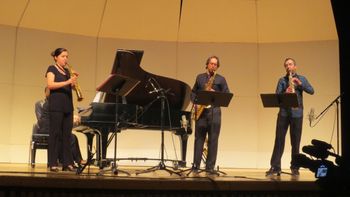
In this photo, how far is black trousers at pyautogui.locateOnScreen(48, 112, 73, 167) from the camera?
553cm

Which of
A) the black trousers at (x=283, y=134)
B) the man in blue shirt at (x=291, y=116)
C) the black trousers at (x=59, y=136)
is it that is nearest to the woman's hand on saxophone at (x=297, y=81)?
the man in blue shirt at (x=291, y=116)

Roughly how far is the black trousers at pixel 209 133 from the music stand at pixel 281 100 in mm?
753

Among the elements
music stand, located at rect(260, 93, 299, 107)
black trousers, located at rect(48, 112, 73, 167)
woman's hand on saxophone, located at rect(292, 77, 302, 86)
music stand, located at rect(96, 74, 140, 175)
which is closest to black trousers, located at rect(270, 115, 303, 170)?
woman's hand on saxophone, located at rect(292, 77, 302, 86)

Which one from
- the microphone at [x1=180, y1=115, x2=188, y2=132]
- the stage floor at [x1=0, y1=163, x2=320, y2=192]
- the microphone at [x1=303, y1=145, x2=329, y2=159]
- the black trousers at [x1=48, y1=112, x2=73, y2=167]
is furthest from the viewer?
the microphone at [x1=180, y1=115, x2=188, y2=132]

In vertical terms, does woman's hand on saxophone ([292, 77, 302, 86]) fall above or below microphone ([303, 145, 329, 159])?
above

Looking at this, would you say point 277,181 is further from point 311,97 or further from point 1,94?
point 1,94

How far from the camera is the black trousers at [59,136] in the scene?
18.1 ft

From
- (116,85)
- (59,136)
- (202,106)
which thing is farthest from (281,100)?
(59,136)

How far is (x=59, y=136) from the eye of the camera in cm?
564

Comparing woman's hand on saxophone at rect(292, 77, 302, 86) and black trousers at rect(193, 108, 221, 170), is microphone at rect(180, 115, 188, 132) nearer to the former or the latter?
black trousers at rect(193, 108, 221, 170)

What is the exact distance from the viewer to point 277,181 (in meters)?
4.26

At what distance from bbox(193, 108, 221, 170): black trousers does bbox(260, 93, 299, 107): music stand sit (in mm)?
753

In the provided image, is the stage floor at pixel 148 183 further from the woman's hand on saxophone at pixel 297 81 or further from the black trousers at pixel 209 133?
the woman's hand on saxophone at pixel 297 81

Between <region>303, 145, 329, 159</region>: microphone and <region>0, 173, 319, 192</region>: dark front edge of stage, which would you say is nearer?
<region>303, 145, 329, 159</region>: microphone
